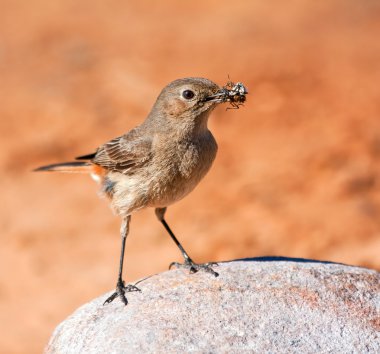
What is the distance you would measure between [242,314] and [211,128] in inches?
325

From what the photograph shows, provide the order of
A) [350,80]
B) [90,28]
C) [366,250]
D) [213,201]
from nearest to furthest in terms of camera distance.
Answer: [366,250], [213,201], [350,80], [90,28]

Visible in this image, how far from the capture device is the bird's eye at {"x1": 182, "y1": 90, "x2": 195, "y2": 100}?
7.15m

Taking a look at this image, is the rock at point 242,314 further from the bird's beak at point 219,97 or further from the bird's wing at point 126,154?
the bird's beak at point 219,97

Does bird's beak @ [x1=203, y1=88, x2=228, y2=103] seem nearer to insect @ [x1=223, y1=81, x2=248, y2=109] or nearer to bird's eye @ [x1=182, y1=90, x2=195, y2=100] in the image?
insect @ [x1=223, y1=81, x2=248, y2=109]

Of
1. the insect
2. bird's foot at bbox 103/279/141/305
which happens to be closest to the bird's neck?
the insect

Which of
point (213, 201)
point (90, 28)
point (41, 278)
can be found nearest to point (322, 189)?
point (213, 201)

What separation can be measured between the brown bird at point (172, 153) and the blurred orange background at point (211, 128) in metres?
3.39

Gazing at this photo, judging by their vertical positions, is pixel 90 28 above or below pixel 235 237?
above

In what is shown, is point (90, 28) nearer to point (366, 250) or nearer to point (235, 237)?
point (235, 237)

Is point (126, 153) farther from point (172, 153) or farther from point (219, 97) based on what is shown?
point (219, 97)

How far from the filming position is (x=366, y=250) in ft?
35.5

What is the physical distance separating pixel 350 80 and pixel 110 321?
32.0 ft

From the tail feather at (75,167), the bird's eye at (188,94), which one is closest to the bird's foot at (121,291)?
the bird's eye at (188,94)

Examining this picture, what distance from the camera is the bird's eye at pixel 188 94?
282 inches
